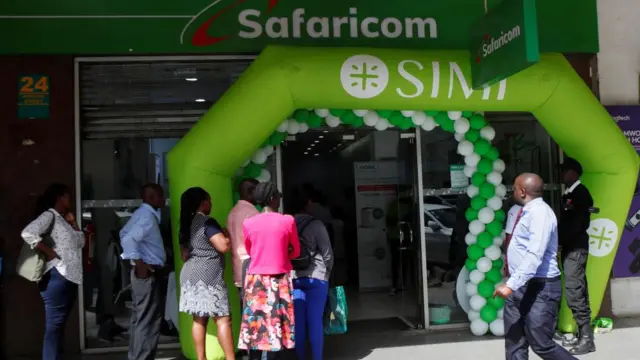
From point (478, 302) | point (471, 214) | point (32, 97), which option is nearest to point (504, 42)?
point (471, 214)

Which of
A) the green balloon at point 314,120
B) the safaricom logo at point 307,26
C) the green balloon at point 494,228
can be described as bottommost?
the green balloon at point 494,228

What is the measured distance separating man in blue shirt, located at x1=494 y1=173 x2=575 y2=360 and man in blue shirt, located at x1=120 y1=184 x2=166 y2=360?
8.71ft

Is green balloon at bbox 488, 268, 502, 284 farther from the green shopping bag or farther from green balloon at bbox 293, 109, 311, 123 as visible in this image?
green balloon at bbox 293, 109, 311, 123

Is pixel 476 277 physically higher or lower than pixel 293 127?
lower

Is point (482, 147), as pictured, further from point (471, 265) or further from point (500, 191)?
point (471, 265)

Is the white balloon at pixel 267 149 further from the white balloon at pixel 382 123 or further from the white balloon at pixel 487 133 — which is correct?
the white balloon at pixel 487 133

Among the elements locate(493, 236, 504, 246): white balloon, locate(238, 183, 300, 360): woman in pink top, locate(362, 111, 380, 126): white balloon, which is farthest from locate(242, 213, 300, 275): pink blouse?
locate(493, 236, 504, 246): white balloon

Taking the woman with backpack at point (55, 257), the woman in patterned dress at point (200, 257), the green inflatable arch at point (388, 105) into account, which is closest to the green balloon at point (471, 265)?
the green inflatable arch at point (388, 105)

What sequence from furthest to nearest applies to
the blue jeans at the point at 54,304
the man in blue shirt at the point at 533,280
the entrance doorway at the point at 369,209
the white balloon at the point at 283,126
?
1. the entrance doorway at the point at 369,209
2. the white balloon at the point at 283,126
3. the blue jeans at the point at 54,304
4. the man in blue shirt at the point at 533,280

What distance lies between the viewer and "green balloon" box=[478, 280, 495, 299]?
6.28 m

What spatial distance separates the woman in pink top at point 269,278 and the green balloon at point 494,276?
234 centimetres

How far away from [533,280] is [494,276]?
2020mm

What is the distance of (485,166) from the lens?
20.8ft

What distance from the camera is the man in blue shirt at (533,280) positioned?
4148 millimetres
